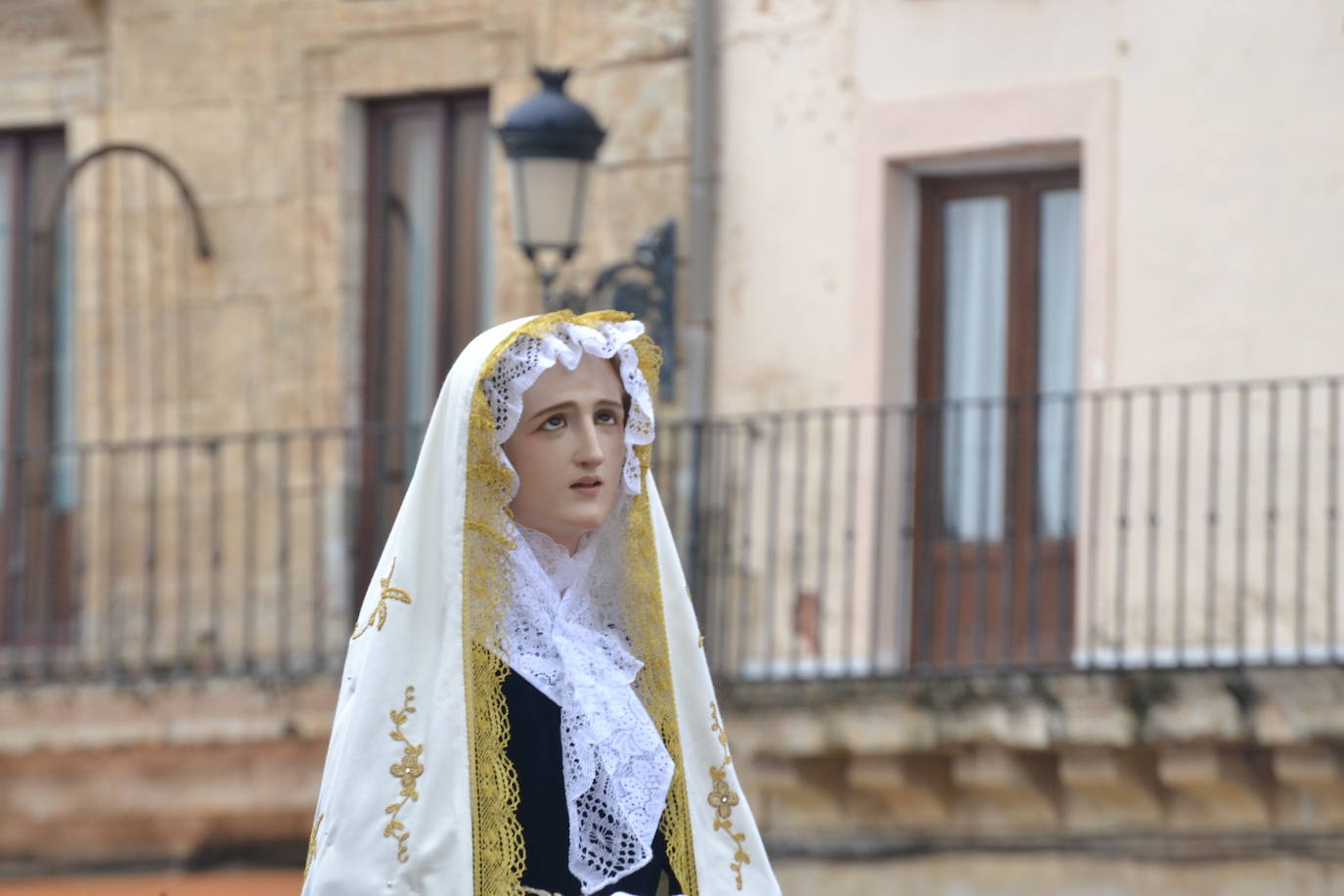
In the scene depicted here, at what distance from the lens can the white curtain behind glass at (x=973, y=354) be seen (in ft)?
36.4

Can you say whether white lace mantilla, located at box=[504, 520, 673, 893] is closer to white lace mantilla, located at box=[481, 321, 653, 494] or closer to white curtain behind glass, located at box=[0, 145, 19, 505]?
white lace mantilla, located at box=[481, 321, 653, 494]

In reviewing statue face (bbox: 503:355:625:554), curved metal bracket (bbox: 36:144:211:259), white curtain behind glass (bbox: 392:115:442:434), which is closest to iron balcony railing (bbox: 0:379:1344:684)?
white curtain behind glass (bbox: 392:115:442:434)

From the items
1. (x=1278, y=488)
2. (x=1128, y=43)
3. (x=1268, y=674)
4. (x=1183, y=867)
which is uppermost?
(x=1128, y=43)

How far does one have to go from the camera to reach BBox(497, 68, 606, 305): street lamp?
33.6ft

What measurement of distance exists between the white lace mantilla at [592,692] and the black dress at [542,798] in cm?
2

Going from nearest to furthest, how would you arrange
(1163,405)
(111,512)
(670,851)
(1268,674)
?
1. (670,851)
2. (1268,674)
3. (1163,405)
4. (111,512)

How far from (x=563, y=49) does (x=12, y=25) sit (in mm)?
2760

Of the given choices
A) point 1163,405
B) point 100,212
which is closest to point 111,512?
point 100,212

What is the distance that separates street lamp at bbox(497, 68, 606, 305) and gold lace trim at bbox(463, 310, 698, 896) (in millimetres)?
5311

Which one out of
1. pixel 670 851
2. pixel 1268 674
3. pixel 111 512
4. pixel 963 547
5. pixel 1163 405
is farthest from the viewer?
pixel 111 512

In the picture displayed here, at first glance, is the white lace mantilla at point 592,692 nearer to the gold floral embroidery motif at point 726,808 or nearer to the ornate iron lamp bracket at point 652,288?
the gold floral embroidery motif at point 726,808

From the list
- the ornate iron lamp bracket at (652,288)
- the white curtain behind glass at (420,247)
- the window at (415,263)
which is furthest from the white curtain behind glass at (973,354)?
the white curtain behind glass at (420,247)

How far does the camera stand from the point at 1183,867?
33.5ft

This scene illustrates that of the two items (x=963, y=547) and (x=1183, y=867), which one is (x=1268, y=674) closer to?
(x=1183, y=867)
